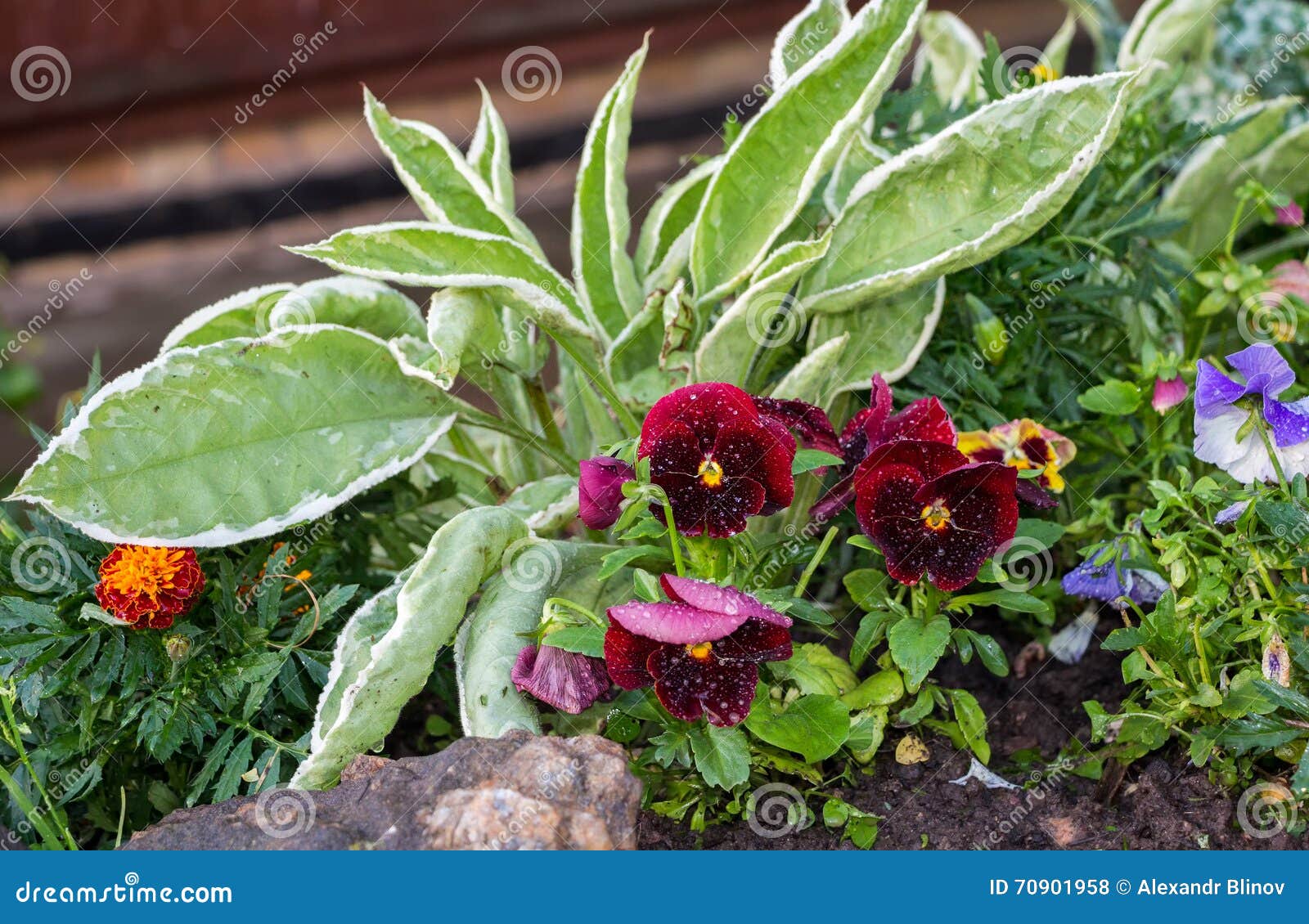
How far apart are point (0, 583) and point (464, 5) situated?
291 centimetres

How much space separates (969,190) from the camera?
140cm

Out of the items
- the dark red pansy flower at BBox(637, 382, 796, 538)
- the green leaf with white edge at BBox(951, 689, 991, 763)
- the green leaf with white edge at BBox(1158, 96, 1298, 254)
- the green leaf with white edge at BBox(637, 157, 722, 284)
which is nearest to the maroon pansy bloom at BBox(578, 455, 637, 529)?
the dark red pansy flower at BBox(637, 382, 796, 538)

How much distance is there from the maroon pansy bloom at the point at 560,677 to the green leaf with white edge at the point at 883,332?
0.55 m

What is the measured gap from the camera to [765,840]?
117cm

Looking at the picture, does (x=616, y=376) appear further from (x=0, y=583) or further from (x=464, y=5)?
(x=464, y=5)

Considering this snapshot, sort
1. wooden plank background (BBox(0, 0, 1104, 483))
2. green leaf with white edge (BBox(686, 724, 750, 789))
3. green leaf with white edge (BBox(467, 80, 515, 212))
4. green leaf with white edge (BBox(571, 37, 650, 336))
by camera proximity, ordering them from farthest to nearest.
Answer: wooden plank background (BBox(0, 0, 1104, 483))
green leaf with white edge (BBox(467, 80, 515, 212))
green leaf with white edge (BBox(571, 37, 650, 336))
green leaf with white edge (BBox(686, 724, 750, 789))

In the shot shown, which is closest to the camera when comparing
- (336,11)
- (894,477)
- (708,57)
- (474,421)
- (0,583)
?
(894,477)

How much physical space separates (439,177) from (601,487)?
1.93 feet

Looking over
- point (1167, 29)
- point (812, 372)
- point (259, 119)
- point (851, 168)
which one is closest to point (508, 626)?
point (812, 372)

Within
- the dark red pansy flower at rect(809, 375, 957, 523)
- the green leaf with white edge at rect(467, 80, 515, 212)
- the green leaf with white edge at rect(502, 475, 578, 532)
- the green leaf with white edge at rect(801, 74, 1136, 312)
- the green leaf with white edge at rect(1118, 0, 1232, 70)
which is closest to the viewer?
the dark red pansy flower at rect(809, 375, 957, 523)

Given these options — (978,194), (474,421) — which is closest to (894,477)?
(978,194)

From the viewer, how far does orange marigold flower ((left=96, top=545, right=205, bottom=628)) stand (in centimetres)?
121

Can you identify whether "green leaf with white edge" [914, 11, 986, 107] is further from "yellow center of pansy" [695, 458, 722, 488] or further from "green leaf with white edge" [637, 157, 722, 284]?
"yellow center of pansy" [695, 458, 722, 488]

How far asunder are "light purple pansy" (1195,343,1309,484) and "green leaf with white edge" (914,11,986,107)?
36.8 inches
